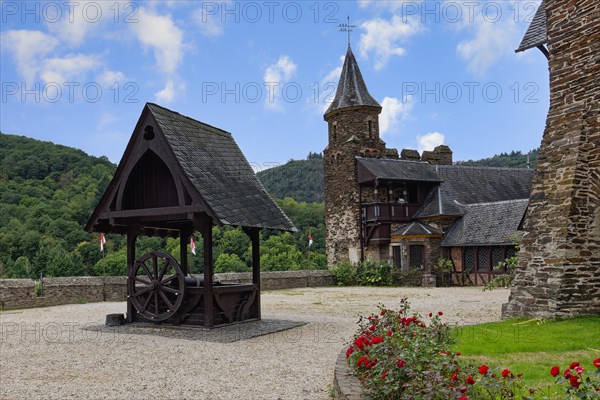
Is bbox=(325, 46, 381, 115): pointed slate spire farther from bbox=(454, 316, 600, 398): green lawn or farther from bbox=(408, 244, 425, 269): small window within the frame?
bbox=(454, 316, 600, 398): green lawn

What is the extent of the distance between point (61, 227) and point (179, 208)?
25.5 m

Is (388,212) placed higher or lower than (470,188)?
lower

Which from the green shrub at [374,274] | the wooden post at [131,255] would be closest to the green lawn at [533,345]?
the wooden post at [131,255]

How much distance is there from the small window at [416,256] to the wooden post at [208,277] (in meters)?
21.3

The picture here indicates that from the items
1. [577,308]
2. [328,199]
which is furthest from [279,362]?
[328,199]

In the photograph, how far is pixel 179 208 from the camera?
1193cm

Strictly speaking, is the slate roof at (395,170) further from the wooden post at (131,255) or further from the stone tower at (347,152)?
the wooden post at (131,255)

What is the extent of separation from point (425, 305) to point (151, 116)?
422 inches

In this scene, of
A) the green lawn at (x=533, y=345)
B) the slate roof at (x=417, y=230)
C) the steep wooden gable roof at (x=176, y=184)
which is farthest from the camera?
the slate roof at (x=417, y=230)

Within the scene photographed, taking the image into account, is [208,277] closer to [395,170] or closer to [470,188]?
[395,170]

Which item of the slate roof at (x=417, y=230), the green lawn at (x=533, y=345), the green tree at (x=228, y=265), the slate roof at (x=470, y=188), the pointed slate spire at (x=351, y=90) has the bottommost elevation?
the green lawn at (x=533, y=345)

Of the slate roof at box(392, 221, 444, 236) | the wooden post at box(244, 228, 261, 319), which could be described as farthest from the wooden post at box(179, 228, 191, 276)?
the slate roof at box(392, 221, 444, 236)

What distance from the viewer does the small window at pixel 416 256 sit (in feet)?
104

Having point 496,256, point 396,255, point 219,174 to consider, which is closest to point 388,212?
point 396,255
